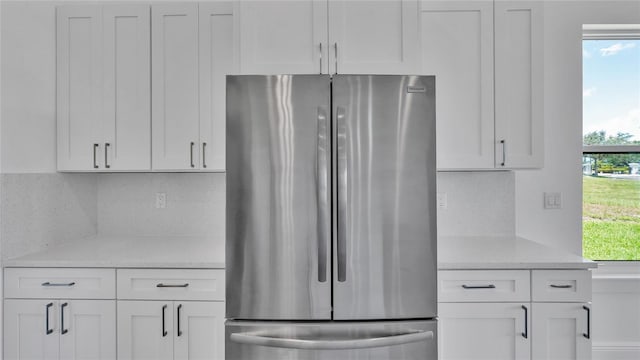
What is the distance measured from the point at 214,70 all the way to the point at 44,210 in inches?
45.4

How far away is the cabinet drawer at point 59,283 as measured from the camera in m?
1.86

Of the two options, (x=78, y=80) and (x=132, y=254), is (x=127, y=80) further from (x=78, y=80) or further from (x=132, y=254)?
(x=132, y=254)

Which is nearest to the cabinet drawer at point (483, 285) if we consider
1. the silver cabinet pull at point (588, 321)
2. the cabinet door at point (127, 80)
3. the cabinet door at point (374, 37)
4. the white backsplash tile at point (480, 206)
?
the silver cabinet pull at point (588, 321)

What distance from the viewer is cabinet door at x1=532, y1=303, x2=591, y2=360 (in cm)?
179

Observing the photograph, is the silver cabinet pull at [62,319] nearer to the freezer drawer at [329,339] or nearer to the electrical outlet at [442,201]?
the freezer drawer at [329,339]

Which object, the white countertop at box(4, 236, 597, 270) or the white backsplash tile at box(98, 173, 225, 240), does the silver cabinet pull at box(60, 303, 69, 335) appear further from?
the white backsplash tile at box(98, 173, 225, 240)

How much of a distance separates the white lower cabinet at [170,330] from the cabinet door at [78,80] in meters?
0.91

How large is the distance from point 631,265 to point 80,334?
10.6 ft

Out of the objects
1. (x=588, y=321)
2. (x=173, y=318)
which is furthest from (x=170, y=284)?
(x=588, y=321)

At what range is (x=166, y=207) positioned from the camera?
2.55 meters

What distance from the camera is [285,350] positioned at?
5.13 feet

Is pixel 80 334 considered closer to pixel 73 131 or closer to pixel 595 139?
pixel 73 131

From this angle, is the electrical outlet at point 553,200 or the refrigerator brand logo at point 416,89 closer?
the refrigerator brand logo at point 416,89

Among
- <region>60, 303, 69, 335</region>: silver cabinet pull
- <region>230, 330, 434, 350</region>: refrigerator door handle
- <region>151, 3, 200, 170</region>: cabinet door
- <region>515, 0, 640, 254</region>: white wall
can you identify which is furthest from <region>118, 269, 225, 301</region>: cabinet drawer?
<region>515, 0, 640, 254</region>: white wall
